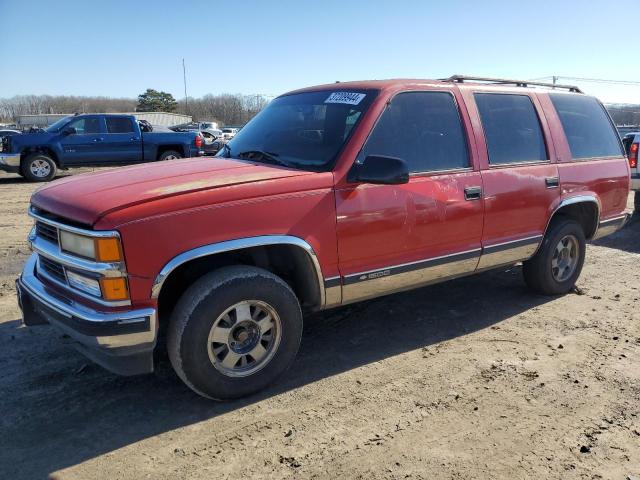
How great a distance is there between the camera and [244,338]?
3.26 meters

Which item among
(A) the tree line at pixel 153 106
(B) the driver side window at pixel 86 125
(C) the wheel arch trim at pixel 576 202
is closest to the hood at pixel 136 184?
(C) the wheel arch trim at pixel 576 202

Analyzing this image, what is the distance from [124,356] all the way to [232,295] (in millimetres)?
676

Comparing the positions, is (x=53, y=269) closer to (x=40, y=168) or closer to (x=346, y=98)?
(x=346, y=98)

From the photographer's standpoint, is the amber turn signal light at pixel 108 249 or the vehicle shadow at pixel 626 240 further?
the vehicle shadow at pixel 626 240

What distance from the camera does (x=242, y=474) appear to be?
2605mm

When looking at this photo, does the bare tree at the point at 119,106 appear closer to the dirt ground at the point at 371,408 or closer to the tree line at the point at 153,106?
the tree line at the point at 153,106

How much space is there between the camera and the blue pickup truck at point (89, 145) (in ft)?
45.6

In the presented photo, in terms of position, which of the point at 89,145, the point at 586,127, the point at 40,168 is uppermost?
the point at 586,127

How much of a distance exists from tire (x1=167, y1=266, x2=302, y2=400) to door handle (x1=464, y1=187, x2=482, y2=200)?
165 cm

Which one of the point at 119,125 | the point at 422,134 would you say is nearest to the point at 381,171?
the point at 422,134

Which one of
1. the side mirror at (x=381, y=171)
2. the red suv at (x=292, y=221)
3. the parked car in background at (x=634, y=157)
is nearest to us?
the red suv at (x=292, y=221)

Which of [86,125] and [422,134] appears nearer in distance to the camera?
[422,134]

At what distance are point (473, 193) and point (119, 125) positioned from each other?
13.4 metres

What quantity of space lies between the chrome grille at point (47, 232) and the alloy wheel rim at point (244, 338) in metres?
1.11
